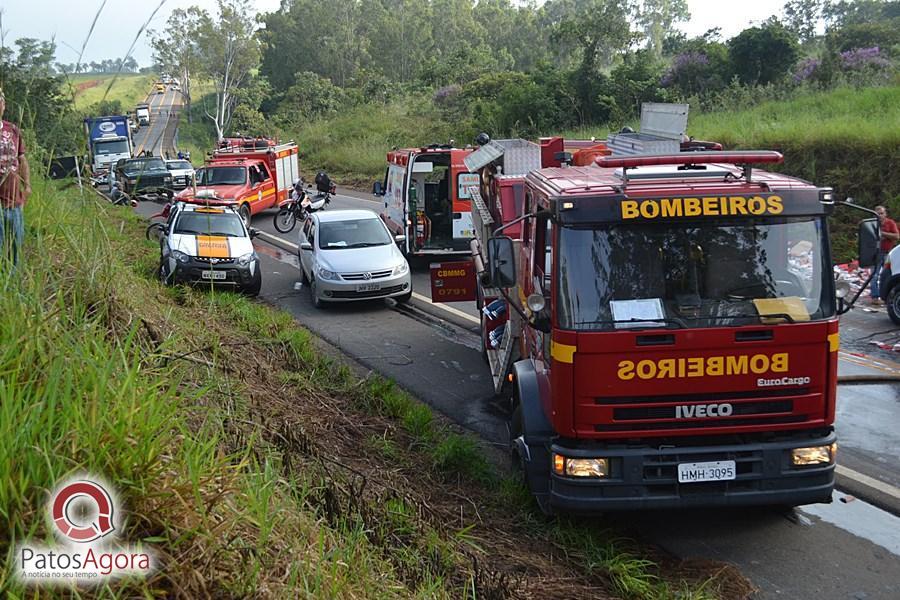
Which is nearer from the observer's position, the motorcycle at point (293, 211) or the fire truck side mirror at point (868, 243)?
the fire truck side mirror at point (868, 243)

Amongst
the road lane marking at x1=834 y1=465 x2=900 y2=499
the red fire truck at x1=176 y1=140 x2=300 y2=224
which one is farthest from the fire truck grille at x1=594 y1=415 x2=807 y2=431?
the red fire truck at x1=176 y1=140 x2=300 y2=224

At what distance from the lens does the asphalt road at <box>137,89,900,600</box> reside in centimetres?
594

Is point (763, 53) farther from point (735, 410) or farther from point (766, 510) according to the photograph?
point (735, 410)

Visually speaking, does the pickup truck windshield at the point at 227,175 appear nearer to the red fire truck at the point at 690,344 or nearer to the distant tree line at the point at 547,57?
the distant tree line at the point at 547,57

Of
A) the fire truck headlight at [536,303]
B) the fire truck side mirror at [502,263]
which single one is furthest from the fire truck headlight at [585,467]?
the fire truck side mirror at [502,263]

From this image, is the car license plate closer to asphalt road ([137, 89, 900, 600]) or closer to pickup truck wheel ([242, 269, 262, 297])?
asphalt road ([137, 89, 900, 600])

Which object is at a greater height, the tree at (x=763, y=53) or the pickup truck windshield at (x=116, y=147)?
the tree at (x=763, y=53)

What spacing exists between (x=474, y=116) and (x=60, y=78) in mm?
37299

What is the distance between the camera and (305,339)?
11.1m

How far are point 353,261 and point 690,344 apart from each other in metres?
9.80

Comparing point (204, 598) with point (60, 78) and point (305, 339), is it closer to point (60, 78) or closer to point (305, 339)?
point (60, 78)

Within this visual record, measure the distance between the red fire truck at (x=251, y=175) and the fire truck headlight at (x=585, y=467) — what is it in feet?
64.9

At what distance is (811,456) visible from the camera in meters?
5.91

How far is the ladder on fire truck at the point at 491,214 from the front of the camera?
29.6 feet
